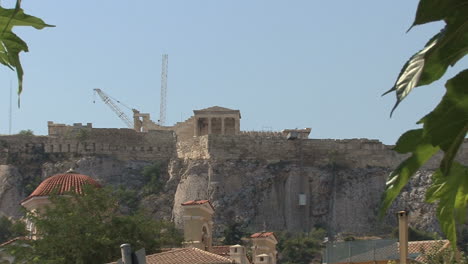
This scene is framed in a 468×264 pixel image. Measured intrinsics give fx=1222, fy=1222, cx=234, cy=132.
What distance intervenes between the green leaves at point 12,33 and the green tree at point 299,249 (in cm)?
4863

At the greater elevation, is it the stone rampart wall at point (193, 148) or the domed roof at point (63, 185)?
the stone rampart wall at point (193, 148)

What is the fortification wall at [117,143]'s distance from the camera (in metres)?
65.2

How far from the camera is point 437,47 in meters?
1.81

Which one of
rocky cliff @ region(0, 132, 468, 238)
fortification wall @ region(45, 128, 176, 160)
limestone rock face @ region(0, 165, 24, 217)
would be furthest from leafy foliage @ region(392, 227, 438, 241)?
limestone rock face @ region(0, 165, 24, 217)

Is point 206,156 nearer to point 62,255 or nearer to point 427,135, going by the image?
point 62,255

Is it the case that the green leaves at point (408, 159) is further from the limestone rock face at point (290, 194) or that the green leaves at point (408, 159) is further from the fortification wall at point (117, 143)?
the fortification wall at point (117, 143)

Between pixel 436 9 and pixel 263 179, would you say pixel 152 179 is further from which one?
pixel 436 9

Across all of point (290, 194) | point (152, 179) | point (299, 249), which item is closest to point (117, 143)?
point (152, 179)

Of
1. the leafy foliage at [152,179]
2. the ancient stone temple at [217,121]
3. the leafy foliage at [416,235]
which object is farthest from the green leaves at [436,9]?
the ancient stone temple at [217,121]

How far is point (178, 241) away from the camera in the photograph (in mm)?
30172

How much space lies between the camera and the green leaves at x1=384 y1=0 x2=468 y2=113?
177cm

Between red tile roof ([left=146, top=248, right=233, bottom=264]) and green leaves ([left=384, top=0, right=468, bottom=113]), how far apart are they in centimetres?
2138

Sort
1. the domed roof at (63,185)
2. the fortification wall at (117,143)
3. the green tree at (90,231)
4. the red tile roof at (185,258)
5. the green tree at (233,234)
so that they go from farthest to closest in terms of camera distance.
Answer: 1. the fortification wall at (117,143)
2. the green tree at (233,234)
3. the domed roof at (63,185)
4. the green tree at (90,231)
5. the red tile roof at (185,258)

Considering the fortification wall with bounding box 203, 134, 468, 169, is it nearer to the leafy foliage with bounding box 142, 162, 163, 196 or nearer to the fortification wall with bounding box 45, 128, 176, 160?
the leafy foliage with bounding box 142, 162, 163, 196
